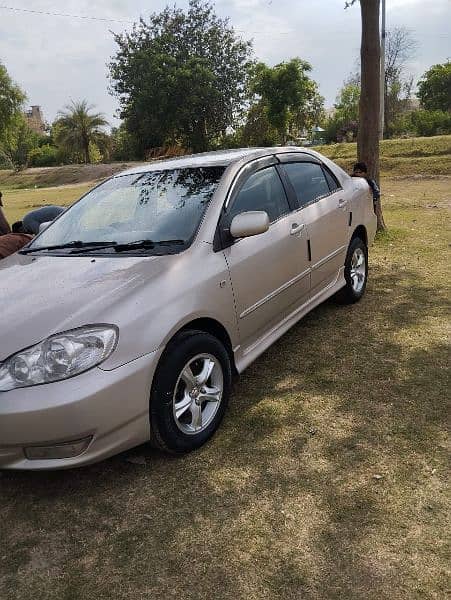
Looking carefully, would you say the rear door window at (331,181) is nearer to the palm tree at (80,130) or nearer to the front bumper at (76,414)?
the front bumper at (76,414)

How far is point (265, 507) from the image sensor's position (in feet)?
8.46

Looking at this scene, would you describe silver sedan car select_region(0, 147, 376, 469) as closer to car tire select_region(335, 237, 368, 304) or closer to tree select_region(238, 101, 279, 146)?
car tire select_region(335, 237, 368, 304)

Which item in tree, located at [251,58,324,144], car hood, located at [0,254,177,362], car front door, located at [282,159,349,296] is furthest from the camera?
tree, located at [251,58,324,144]

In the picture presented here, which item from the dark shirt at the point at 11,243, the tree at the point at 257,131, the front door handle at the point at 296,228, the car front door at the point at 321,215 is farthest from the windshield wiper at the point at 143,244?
the tree at the point at 257,131

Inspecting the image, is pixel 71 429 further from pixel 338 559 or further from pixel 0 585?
pixel 338 559

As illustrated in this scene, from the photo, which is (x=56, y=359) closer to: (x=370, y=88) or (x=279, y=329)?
(x=279, y=329)

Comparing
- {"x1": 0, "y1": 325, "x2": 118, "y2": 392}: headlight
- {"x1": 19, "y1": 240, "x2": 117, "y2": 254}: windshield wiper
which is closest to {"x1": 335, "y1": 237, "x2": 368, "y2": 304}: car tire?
{"x1": 19, "y1": 240, "x2": 117, "y2": 254}: windshield wiper

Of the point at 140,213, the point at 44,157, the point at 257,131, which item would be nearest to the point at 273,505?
the point at 140,213

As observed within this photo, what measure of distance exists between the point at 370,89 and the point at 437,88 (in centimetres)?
4689

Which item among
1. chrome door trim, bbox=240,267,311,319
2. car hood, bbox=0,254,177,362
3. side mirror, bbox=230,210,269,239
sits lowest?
chrome door trim, bbox=240,267,311,319

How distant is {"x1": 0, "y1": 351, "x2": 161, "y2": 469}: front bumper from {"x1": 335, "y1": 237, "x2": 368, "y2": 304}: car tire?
299 centimetres

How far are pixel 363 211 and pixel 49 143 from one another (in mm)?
70056

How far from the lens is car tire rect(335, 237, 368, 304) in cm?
516

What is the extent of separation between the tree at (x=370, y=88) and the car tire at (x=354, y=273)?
11.4 feet
